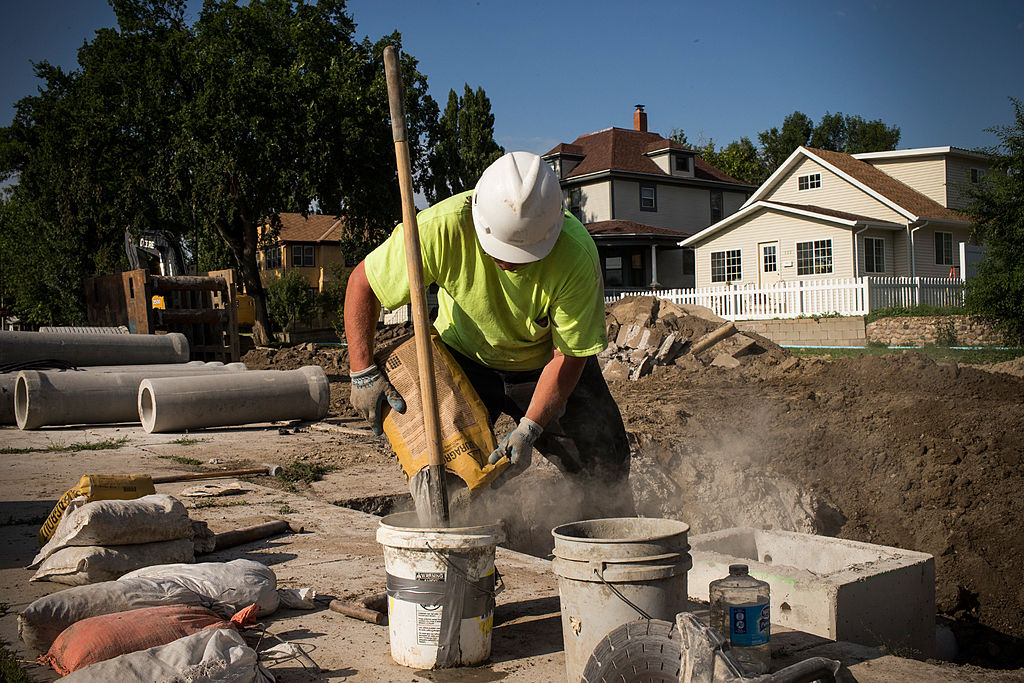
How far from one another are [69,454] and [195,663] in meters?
6.57

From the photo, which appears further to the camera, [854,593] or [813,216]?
[813,216]

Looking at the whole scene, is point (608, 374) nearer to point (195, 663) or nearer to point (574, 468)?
point (574, 468)

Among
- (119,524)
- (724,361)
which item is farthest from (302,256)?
(119,524)

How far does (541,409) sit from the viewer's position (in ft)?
11.8

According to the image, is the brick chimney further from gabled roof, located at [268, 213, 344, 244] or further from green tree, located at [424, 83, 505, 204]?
gabled roof, located at [268, 213, 344, 244]

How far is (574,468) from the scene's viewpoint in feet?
14.4

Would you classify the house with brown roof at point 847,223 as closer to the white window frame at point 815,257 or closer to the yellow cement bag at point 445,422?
the white window frame at point 815,257

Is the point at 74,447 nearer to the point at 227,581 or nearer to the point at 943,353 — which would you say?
the point at 227,581

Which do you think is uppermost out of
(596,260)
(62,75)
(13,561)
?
(62,75)

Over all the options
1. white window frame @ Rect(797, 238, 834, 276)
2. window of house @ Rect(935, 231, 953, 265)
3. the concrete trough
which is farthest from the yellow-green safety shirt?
window of house @ Rect(935, 231, 953, 265)

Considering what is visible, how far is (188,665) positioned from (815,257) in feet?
89.3

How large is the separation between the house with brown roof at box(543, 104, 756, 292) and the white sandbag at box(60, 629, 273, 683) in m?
31.5

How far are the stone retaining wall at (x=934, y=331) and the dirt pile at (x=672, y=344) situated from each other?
17.3ft

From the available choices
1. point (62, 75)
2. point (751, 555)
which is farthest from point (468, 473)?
point (62, 75)
